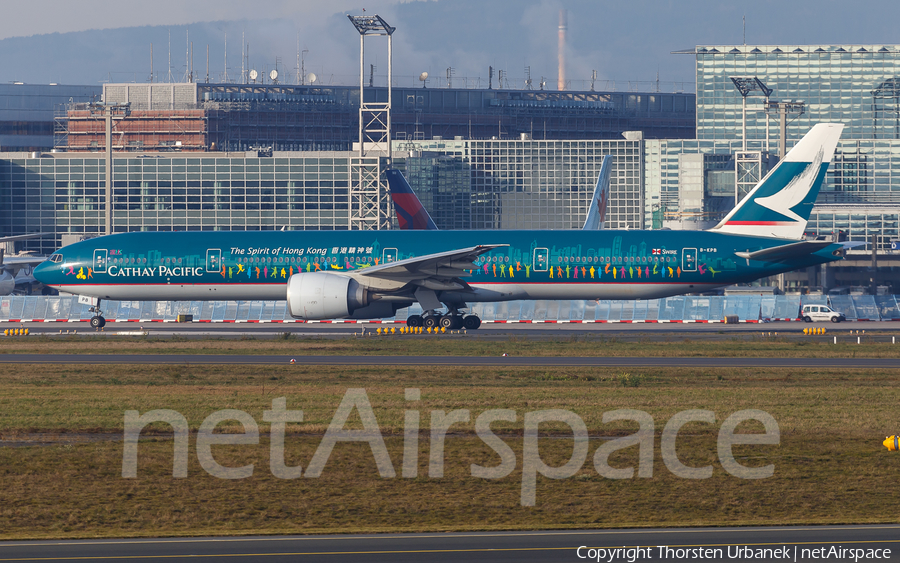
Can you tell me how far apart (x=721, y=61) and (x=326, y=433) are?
496 feet

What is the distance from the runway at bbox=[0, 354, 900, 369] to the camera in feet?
111

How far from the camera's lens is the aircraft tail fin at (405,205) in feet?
222

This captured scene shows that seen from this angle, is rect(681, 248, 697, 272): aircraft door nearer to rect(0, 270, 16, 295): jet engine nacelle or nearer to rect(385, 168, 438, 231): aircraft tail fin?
rect(385, 168, 438, 231): aircraft tail fin

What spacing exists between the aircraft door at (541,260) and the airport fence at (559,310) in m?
10.5

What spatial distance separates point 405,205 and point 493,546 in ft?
181

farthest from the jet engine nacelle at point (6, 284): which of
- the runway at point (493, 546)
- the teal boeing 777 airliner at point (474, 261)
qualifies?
Answer: the runway at point (493, 546)

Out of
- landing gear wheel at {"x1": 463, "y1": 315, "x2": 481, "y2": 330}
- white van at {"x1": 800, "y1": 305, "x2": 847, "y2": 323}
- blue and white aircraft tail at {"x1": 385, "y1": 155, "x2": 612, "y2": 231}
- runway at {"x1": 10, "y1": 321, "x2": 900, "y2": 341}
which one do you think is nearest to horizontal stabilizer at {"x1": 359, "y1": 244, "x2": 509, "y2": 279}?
runway at {"x1": 10, "y1": 321, "x2": 900, "y2": 341}

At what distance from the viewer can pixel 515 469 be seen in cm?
1802

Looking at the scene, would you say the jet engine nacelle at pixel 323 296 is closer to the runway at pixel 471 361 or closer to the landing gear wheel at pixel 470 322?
the landing gear wheel at pixel 470 322

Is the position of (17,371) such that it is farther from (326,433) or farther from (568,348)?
(568,348)

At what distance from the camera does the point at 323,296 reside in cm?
4419

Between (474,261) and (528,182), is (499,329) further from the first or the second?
(528,182)

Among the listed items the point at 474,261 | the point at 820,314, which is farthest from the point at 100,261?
the point at 820,314

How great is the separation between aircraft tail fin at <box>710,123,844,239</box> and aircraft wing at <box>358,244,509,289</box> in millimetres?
→ 12294
